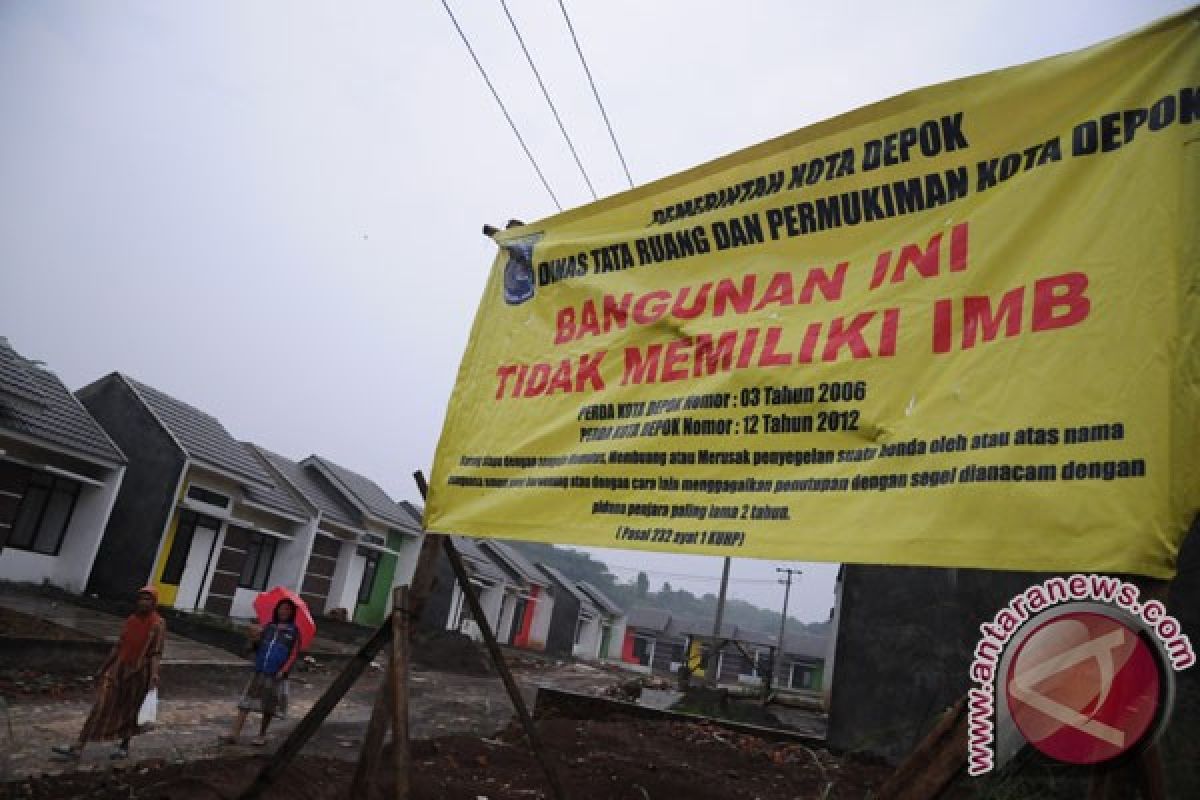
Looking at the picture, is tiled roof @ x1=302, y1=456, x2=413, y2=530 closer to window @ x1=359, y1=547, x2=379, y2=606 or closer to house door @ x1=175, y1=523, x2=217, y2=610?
window @ x1=359, y1=547, x2=379, y2=606

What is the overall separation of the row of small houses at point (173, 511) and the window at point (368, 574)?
0.20 feet

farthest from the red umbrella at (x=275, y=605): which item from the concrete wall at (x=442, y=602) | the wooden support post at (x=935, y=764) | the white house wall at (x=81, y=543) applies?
the concrete wall at (x=442, y=602)

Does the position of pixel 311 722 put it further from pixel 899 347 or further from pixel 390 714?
pixel 899 347

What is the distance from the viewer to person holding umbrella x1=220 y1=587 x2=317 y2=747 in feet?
31.1

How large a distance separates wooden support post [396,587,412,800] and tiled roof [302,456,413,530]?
2783 cm

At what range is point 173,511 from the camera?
20.2 metres

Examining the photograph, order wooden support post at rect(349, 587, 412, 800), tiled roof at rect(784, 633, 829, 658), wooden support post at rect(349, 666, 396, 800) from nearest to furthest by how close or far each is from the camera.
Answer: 1. wooden support post at rect(349, 587, 412, 800)
2. wooden support post at rect(349, 666, 396, 800)
3. tiled roof at rect(784, 633, 829, 658)

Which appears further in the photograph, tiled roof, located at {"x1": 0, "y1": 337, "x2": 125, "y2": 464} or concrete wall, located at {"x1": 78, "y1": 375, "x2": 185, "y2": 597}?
concrete wall, located at {"x1": 78, "y1": 375, "x2": 185, "y2": 597}

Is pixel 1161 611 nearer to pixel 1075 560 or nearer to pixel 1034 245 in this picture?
pixel 1075 560

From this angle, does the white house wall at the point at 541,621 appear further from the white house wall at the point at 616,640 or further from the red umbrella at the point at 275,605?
the red umbrella at the point at 275,605

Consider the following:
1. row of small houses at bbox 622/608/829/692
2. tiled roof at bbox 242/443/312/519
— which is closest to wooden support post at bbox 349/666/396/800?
tiled roof at bbox 242/443/312/519

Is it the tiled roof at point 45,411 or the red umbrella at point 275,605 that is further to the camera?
the tiled roof at point 45,411

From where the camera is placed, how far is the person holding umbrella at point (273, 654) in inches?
373

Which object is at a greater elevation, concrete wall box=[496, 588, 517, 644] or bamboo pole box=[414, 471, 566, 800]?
bamboo pole box=[414, 471, 566, 800]
